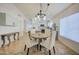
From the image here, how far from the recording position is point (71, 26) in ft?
8.45

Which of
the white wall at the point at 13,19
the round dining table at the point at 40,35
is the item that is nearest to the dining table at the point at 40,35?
the round dining table at the point at 40,35

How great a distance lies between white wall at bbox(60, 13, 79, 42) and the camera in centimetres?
257

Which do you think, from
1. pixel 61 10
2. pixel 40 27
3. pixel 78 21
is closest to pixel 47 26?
pixel 40 27

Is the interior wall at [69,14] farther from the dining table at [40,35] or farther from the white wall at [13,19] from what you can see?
the white wall at [13,19]

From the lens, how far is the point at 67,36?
2623 millimetres

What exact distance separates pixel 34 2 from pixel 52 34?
0.74 m

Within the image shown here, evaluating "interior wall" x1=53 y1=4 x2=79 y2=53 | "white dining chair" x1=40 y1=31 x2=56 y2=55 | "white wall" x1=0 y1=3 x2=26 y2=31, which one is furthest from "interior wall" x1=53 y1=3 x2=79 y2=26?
"white wall" x1=0 y1=3 x2=26 y2=31

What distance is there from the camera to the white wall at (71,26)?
2.57 meters

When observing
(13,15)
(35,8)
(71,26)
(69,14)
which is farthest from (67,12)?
(13,15)

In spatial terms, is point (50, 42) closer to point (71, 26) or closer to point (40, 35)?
point (40, 35)

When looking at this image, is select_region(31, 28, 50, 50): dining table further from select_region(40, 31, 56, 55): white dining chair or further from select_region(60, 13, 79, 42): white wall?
select_region(60, 13, 79, 42): white wall

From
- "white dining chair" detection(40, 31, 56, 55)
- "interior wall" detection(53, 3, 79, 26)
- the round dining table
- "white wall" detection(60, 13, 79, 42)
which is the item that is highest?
"interior wall" detection(53, 3, 79, 26)

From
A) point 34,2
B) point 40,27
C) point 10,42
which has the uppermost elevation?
point 34,2
